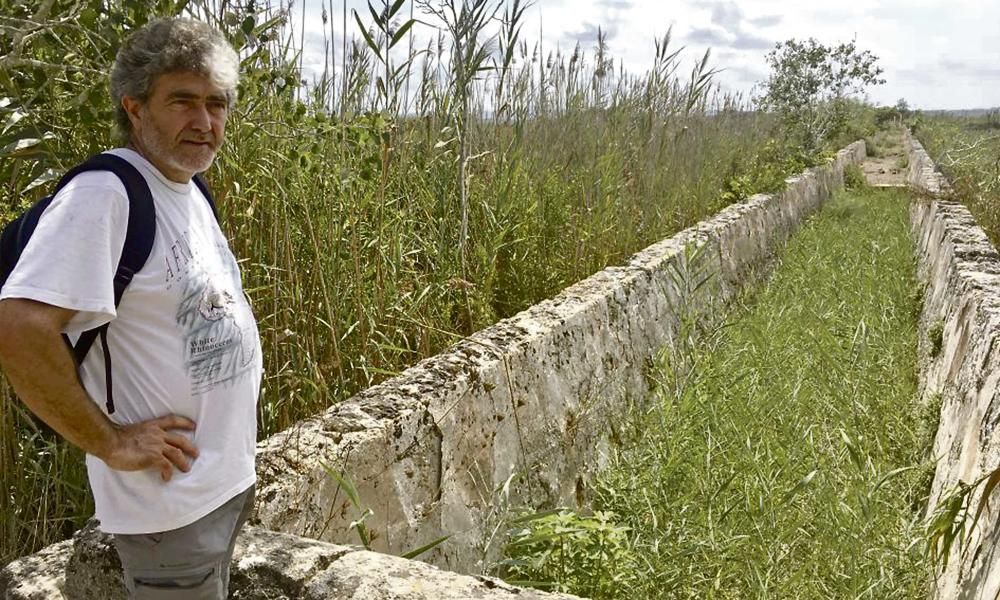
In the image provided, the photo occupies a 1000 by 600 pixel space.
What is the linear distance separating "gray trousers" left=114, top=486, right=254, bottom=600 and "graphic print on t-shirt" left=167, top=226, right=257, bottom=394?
26cm

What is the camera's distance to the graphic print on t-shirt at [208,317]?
143 centimetres

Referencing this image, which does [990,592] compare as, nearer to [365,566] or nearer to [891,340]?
[365,566]

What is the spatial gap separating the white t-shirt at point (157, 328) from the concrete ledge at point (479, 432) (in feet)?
1.80

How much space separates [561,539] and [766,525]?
0.98m

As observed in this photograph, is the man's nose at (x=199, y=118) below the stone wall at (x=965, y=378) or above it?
above

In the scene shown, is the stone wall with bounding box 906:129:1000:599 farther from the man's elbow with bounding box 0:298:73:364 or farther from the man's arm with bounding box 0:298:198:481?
the man's elbow with bounding box 0:298:73:364

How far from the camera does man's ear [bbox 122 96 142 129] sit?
4.78 feet

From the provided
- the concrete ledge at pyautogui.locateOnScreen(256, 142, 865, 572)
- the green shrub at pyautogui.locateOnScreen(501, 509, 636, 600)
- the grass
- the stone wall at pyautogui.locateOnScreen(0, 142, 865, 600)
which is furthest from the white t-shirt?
the grass

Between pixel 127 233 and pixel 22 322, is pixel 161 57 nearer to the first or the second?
pixel 127 233

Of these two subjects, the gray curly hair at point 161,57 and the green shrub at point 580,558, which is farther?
the green shrub at point 580,558

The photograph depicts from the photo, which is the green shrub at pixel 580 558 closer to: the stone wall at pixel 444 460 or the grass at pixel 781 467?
the grass at pixel 781 467

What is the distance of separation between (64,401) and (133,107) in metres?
0.55

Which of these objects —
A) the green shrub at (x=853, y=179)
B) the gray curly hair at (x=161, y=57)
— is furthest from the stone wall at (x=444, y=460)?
the green shrub at (x=853, y=179)

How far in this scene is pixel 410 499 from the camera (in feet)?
7.84
